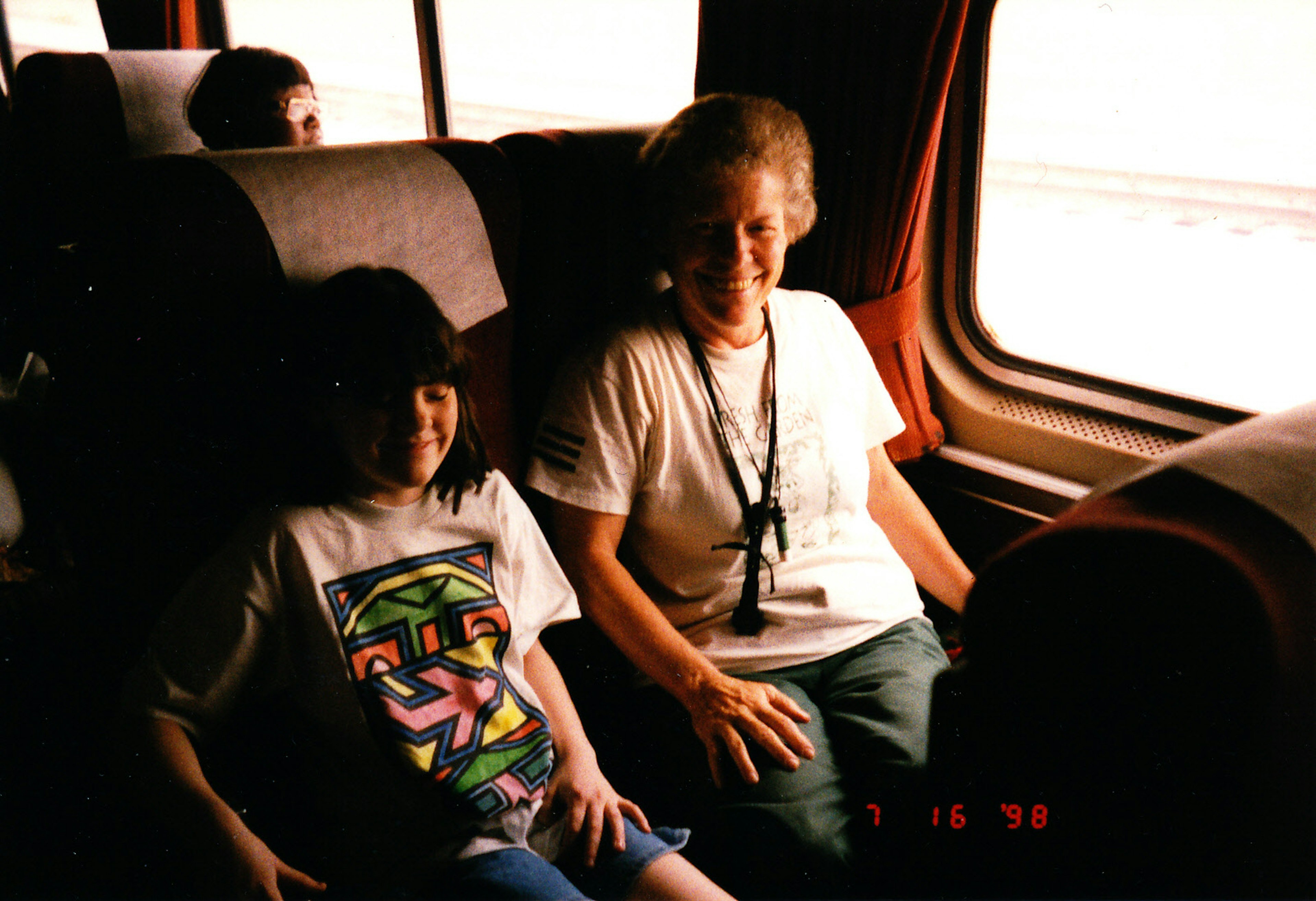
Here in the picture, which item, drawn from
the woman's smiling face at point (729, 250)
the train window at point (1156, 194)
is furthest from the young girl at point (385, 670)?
the train window at point (1156, 194)

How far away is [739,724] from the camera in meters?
1.24

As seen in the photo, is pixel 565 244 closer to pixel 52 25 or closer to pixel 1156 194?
pixel 1156 194

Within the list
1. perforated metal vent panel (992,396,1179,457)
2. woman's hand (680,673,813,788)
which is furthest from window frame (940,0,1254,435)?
woman's hand (680,673,813,788)

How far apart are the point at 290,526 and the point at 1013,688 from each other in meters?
0.78

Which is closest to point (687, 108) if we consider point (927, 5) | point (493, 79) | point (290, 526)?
point (927, 5)

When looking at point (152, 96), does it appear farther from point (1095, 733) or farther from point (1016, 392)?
point (1095, 733)

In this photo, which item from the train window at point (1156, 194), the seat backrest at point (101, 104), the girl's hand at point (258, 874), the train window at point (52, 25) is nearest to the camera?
the girl's hand at point (258, 874)

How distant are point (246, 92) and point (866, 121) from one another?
1813mm

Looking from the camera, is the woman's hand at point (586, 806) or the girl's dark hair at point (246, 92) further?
the girl's dark hair at point (246, 92)

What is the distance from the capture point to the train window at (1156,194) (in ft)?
5.28

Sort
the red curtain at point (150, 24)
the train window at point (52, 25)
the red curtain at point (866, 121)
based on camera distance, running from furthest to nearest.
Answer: the train window at point (52, 25) → the red curtain at point (150, 24) → the red curtain at point (866, 121)

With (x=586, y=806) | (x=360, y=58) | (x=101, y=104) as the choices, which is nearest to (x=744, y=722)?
(x=586, y=806)

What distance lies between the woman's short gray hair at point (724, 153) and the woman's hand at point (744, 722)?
76 cm

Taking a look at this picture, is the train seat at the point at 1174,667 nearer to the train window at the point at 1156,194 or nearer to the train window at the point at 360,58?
the train window at the point at 1156,194
